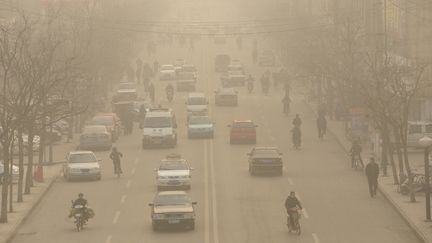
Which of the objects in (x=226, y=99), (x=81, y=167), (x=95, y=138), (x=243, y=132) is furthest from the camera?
(x=226, y=99)

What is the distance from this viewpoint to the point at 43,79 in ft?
216

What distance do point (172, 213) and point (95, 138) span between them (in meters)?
28.5

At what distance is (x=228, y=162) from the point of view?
69.2 m

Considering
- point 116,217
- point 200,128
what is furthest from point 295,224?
point 200,128

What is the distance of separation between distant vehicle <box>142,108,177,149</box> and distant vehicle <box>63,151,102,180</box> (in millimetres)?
12068

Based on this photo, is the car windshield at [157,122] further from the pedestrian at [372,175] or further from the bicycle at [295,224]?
the bicycle at [295,224]

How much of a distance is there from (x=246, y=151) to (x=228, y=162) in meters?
4.93

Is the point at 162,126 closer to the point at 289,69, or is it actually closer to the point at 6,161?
the point at 6,161

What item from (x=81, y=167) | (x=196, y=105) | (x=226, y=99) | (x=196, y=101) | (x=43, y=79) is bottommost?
(x=81, y=167)

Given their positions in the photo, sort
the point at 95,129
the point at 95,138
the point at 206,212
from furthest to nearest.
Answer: the point at 95,129 < the point at 95,138 < the point at 206,212

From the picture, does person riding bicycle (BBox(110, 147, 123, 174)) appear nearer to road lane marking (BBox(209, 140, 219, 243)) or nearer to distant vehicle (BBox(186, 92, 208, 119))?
road lane marking (BBox(209, 140, 219, 243))

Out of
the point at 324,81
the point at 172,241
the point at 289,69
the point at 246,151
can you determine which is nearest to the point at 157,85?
the point at 289,69

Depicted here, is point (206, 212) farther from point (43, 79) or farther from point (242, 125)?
point (242, 125)

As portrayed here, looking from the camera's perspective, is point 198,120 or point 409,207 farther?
point 198,120
